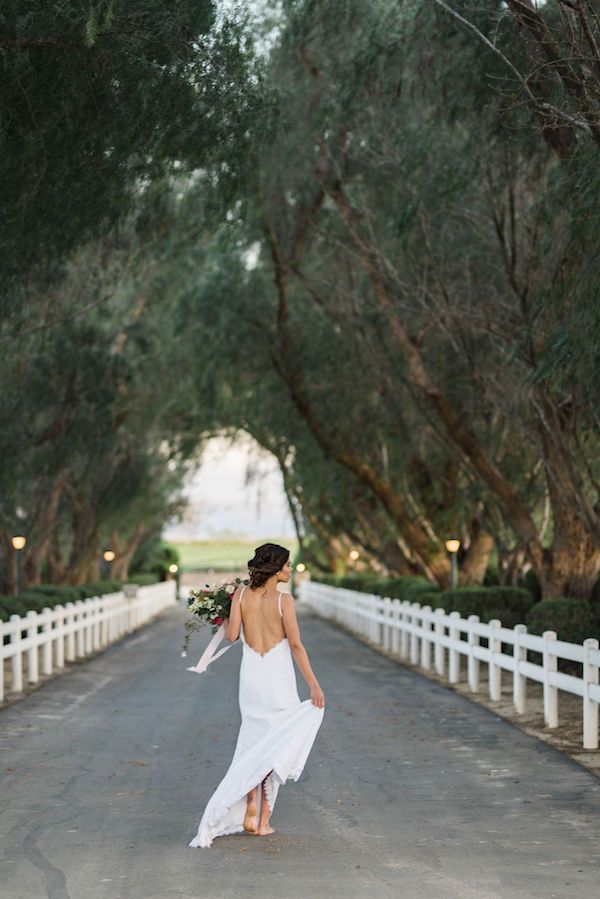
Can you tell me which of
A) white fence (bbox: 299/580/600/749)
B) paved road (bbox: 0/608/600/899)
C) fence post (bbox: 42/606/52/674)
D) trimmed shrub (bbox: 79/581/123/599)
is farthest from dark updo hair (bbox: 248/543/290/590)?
trimmed shrub (bbox: 79/581/123/599)

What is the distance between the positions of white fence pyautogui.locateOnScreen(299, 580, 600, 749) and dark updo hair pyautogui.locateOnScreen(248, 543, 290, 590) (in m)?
4.55

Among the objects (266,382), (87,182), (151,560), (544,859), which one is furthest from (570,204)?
(151,560)

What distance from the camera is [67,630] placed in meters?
22.8

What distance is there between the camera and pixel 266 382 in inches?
1216

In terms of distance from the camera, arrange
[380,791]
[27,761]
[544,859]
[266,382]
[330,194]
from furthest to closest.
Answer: [266,382], [330,194], [27,761], [380,791], [544,859]

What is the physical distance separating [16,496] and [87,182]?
63.1 feet

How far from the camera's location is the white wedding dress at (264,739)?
7742mm

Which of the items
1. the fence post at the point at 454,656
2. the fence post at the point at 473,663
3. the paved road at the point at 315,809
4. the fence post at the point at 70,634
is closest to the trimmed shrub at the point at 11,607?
the fence post at the point at 70,634

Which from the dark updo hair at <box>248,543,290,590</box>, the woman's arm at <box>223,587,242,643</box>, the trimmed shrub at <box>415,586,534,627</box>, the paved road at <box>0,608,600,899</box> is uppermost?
the dark updo hair at <box>248,543,290,590</box>

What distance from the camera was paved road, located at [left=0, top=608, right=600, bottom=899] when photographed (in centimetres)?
688

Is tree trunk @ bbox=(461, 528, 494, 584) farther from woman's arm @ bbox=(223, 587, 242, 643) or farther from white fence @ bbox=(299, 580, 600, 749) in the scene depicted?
woman's arm @ bbox=(223, 587, 242, 643)

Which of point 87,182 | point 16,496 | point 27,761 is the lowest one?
point 27,761

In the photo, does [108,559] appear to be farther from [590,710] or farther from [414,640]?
[590,710]

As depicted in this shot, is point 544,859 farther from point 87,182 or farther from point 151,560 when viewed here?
point 151,560
